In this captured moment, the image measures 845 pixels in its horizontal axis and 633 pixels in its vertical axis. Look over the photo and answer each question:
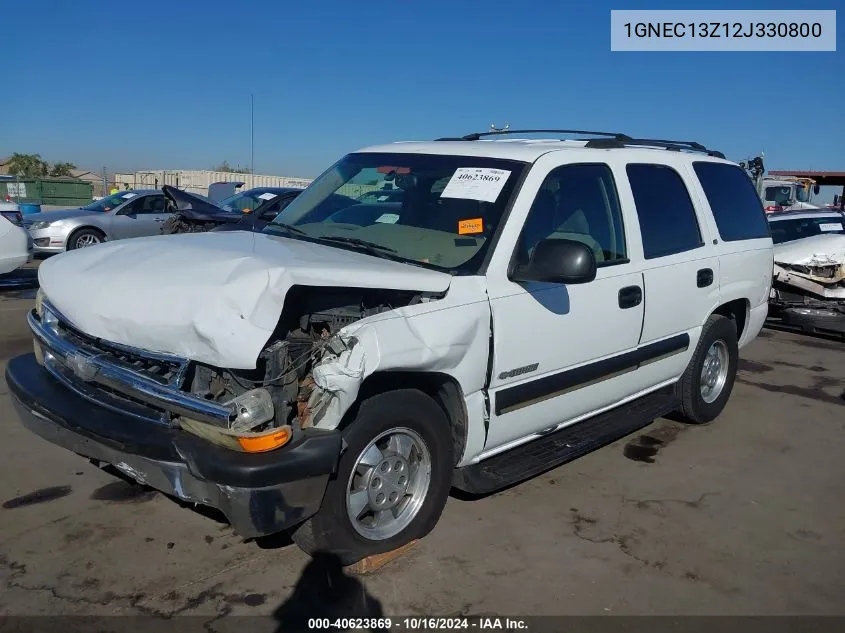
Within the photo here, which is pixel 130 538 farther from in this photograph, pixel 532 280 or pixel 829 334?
pixel 829 334

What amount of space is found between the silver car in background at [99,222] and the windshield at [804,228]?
1113cm

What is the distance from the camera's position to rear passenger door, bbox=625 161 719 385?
458 cm

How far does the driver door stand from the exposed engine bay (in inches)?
491

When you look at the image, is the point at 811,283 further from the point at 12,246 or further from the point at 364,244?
the point at 12,246

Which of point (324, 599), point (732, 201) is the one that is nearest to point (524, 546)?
point (324, 599)

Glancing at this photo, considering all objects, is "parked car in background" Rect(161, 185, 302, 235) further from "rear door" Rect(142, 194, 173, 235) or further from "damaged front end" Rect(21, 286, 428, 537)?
"damaged front end" Rect(21, 286, 428, 537)

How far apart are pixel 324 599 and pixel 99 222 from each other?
13.0 m

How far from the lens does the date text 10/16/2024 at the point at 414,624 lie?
298 centimetres

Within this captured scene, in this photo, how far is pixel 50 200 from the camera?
30.5 meters

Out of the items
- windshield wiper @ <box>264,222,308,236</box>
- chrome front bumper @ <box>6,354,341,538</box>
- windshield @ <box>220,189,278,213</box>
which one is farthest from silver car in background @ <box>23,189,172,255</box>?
chrome front bumper @ <box>6,354,341,538</box>

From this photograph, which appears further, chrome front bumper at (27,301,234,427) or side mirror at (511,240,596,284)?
side mirror at (511,240,596,284)

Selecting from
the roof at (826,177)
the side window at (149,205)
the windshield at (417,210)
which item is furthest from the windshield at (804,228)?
the roof at (826,177)

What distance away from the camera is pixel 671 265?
4719mm

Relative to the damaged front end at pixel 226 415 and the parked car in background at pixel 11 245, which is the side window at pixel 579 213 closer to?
the damaged front end at pixel 226 415
